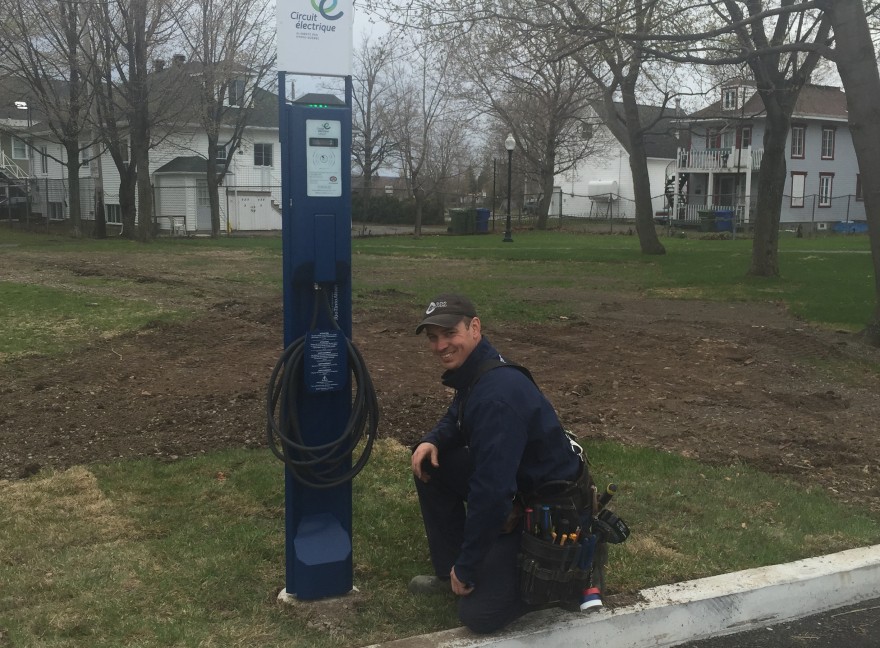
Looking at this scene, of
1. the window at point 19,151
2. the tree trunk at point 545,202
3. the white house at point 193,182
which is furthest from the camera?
the window at point 19,151

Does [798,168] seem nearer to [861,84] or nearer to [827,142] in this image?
[827,142]

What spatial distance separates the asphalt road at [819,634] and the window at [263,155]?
41909mm

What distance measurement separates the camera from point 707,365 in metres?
8.61

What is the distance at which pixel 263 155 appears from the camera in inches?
1710

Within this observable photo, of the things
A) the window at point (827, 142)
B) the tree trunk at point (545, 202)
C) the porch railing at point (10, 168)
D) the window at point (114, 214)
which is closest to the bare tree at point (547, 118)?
the tree trunk at point (545, 202)

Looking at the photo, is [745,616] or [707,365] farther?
[707,365]

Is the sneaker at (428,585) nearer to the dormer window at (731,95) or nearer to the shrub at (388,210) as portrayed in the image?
the dormer window at (731,95)

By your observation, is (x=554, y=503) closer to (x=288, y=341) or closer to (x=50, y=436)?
(x=288, y=341)

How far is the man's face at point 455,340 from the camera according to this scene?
3553 mm

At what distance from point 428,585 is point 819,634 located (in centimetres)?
175

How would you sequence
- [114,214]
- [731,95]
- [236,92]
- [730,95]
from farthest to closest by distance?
[114,214] → [236,92] → [730,95] → [731,95]

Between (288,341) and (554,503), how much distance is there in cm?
132

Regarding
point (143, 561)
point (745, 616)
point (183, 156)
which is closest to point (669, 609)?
point (745, 616)

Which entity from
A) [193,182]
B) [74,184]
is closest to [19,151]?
[193,182]
